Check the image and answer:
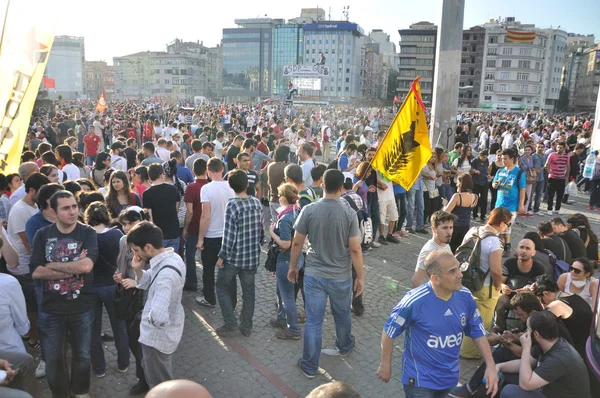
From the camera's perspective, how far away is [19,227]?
4.69 meters

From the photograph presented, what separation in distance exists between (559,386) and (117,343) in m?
4.15

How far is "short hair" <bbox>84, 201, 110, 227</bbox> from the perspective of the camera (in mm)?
4293

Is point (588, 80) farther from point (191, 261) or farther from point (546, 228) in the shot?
point (191, 261)

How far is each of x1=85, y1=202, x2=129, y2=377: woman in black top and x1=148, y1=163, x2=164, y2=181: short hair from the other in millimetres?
1330

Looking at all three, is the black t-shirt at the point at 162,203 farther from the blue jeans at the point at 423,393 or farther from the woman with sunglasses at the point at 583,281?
the woman with sunglasses at the point at 583,281

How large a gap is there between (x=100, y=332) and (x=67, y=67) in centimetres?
13119

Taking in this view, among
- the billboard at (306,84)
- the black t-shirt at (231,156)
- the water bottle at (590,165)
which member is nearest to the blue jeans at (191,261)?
the black t-shirt at (231,156)

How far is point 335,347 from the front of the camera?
5.22 m

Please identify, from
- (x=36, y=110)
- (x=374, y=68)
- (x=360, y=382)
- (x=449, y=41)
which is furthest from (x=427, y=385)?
(x=374, y=68)

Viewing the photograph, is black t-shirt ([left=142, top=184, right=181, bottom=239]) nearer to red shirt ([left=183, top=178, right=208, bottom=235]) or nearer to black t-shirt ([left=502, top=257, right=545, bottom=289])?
red shirt ([left=183, top=178, right=208, bottom=235])

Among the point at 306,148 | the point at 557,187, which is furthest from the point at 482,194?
the point at 306,148

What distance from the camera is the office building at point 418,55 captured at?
10588 centimetres

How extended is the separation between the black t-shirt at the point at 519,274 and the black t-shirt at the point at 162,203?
14.1 feet

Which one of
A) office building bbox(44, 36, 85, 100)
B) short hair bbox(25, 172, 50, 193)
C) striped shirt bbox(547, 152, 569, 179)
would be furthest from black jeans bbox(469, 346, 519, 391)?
office building bbox(44, 36, 85, 100)
